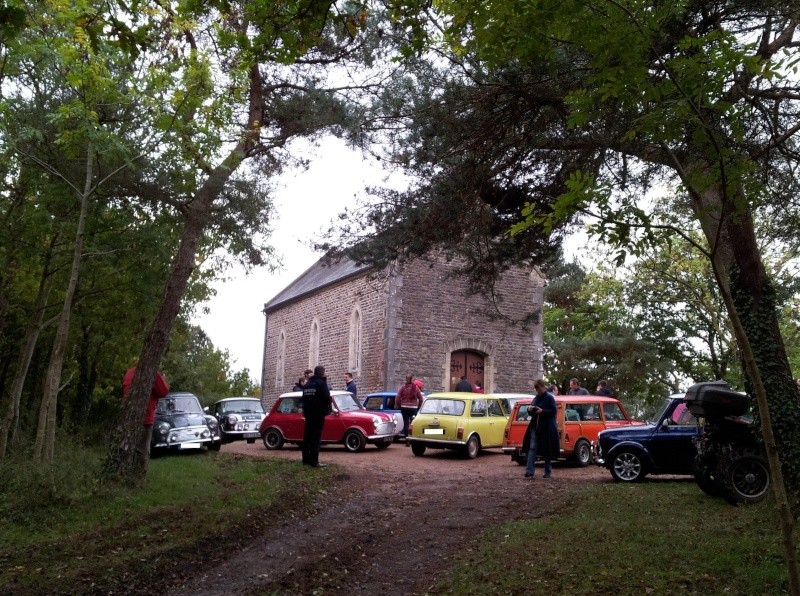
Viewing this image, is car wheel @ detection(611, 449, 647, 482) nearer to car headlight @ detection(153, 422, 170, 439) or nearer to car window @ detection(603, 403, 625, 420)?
car window @ detection(603, 403, 625, 420)

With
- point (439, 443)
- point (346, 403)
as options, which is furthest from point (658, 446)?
point (346, 403)

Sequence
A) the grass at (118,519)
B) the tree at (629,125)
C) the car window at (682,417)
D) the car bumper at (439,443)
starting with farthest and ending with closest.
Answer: the car bumper at (439,443)
the car window at (682,417)
the grass at (118,519)
the tree at (629,125)

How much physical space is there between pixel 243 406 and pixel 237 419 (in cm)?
66

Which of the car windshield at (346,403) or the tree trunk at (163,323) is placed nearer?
the tree trunk at (163,323)

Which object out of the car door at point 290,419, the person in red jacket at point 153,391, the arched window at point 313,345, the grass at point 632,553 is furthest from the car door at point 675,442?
the arched window at point 313,345

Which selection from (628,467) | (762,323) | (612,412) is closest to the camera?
(762,323)

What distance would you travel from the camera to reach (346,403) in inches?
730

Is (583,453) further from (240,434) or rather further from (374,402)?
(240,434)

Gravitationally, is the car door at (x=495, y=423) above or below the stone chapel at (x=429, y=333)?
below

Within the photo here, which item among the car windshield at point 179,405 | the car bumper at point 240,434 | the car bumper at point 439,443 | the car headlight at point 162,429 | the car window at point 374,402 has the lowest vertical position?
the car bumper at point 240,434

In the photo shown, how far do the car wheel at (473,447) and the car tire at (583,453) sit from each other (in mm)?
2540

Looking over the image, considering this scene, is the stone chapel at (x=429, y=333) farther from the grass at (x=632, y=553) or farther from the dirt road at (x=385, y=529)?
the grass at (x=632, y=553)

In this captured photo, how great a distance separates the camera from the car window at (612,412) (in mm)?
15548

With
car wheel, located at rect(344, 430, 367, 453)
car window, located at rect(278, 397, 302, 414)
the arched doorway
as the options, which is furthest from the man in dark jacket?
the arched doorway
